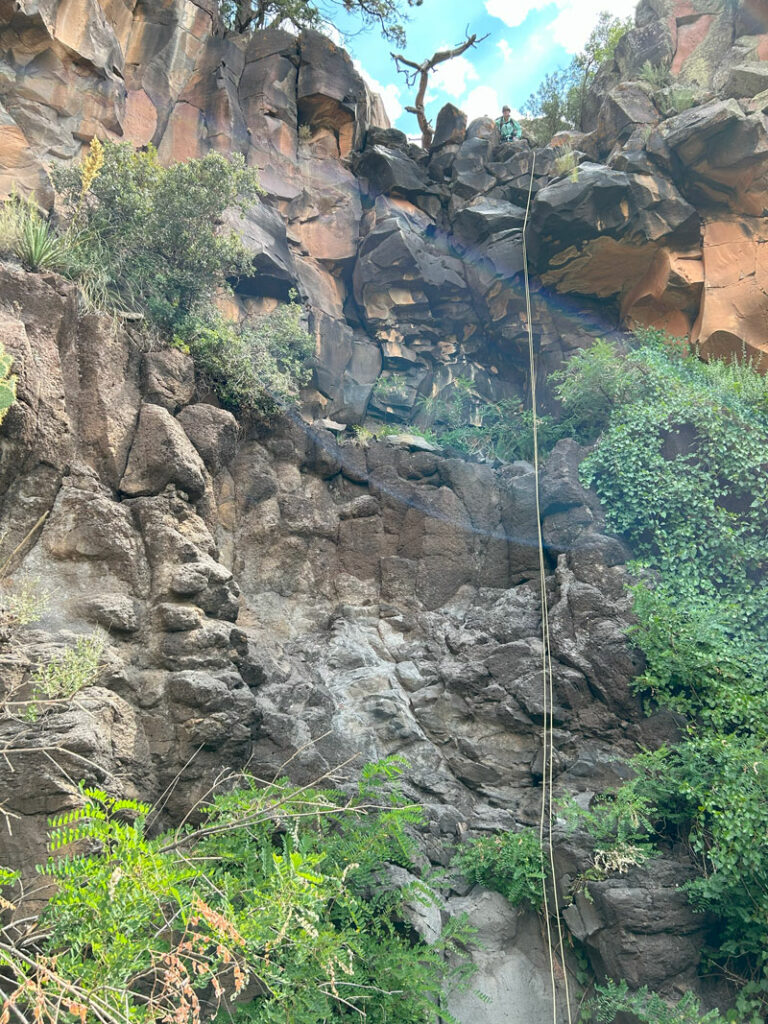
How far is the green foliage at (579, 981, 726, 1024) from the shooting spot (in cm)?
537

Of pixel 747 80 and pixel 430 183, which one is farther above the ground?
pixel 747 80

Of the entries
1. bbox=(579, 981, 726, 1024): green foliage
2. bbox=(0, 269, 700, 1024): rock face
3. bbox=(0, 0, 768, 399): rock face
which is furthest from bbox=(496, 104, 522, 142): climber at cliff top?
bbox=(579, 981, 726, 1024): green foliage

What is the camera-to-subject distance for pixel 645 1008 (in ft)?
18.3

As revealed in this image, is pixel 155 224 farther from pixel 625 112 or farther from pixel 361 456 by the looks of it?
pixel 625 112

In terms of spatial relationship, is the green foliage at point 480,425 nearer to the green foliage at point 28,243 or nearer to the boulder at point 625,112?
the boulder at point 625,112

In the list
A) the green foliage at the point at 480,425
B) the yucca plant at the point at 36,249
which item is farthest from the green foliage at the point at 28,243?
the green foliage at the point at 480,425

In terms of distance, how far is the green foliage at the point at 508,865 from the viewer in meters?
6.46

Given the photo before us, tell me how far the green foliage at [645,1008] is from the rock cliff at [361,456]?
19 centimetres

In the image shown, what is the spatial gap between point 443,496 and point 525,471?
1358 millimetres

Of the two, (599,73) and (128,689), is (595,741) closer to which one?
(128,689)

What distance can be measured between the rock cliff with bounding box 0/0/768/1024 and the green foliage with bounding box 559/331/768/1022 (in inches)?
14.5

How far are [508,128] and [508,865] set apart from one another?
1317 cm

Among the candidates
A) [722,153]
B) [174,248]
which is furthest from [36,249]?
[722,153]

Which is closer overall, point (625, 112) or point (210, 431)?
point (210, 431)
